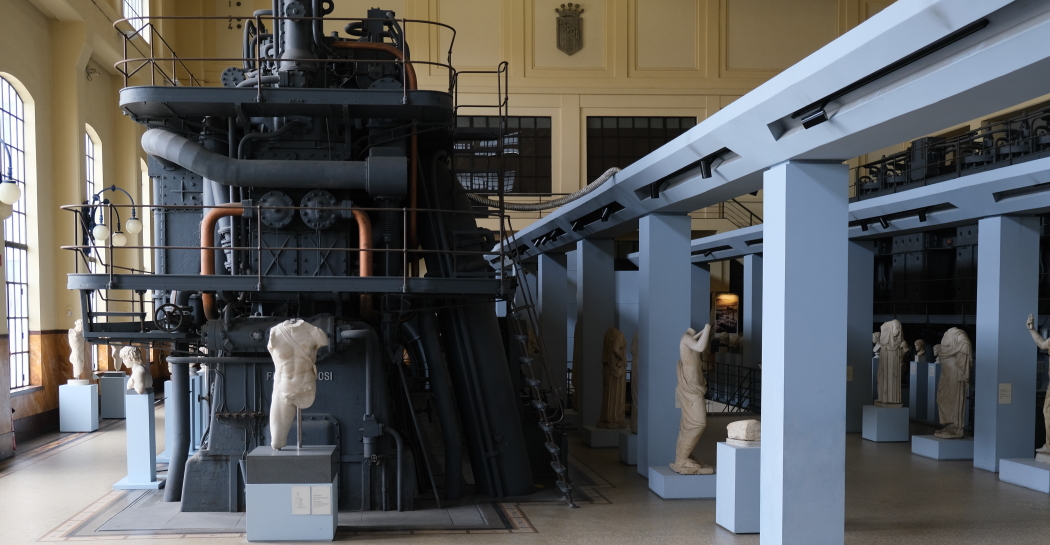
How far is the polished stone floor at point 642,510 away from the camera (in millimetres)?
9359

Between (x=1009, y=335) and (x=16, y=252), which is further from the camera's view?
(x=16, y=252)

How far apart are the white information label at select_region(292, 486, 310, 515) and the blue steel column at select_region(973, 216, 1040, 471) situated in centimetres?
1029

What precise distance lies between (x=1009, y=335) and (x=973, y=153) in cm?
759

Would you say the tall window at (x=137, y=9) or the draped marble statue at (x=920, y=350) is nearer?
the draped marble statue at (x=920, y=350)

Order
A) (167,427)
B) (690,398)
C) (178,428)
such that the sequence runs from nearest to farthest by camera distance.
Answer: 1. (690,398)
2. (178,428)
3. (167,427)

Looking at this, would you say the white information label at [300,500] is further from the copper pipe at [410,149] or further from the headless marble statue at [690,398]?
the headless marble statue at [690,398]

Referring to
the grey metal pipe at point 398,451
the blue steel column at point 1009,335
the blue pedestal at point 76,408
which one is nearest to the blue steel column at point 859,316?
the blue steel column at point 1009,335

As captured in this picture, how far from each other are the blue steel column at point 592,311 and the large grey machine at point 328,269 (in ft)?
14.8

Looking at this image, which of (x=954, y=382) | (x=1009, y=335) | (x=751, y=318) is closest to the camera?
(x=1009, y=335)

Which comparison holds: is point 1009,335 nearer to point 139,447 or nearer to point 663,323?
point 663,323

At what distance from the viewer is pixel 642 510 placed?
1060 centimetres

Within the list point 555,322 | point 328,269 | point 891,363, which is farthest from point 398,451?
point 891,363

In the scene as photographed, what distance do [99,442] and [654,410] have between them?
10.6 m

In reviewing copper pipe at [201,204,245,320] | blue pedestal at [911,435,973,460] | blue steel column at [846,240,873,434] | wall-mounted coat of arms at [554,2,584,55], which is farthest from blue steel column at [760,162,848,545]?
wall-mounted coat of arms at [554,2,584,55]
